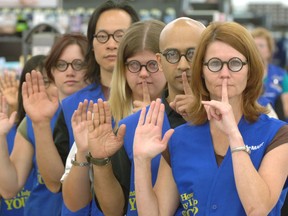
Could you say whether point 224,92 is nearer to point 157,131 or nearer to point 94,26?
point 157,131

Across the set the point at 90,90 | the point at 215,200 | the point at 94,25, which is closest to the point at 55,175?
the point at 90,90

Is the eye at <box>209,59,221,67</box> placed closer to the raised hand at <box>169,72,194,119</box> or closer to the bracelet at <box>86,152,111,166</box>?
the raised hand at <box>169,72,194,119</box>

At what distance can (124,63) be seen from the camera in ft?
11.6

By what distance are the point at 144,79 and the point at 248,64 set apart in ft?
2.16

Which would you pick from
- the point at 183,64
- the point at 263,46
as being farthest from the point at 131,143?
the point at 263,46

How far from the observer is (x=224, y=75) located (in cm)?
292

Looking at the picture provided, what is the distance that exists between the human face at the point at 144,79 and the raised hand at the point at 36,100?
0.46m

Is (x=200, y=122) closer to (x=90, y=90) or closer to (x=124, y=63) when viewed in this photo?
(x=124, y=63)

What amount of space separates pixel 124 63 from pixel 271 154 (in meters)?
0.92

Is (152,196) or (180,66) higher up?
(180,66)

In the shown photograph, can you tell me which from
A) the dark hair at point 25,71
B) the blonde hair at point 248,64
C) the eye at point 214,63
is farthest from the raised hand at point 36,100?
the eye at point 214,63

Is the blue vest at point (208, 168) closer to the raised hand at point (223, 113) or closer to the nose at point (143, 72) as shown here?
the raised hand at point (223, 113)

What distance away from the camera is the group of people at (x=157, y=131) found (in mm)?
2891

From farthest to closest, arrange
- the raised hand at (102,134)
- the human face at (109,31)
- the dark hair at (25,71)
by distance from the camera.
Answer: the dark hair at (25,71)
the human face at (109,31)
the raised hand at (102,134)
